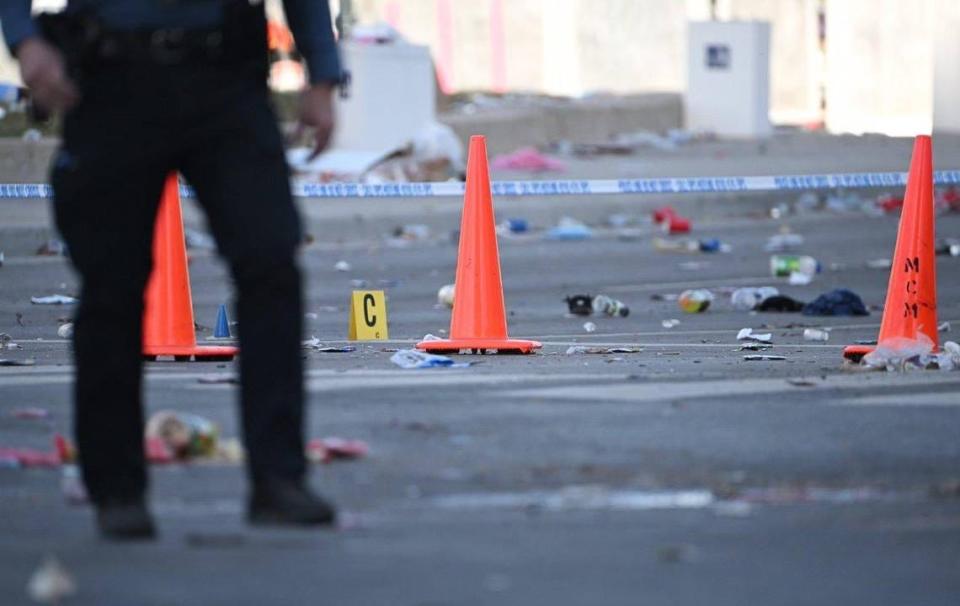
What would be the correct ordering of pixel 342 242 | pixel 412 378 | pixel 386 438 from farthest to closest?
1. pixel 342 242
2. pixel 412 378
3. pixel 386 438

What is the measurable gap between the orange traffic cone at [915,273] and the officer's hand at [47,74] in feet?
17.4

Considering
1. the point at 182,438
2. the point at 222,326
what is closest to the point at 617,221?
the point at 222,326

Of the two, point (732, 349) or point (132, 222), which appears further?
point (732, 349)

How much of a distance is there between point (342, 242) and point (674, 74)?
1708 centimetres

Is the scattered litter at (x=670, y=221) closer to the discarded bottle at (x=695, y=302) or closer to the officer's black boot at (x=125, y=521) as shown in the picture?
the discarded bottle at (x=695, y=302)

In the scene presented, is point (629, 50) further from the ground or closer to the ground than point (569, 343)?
further from the ground

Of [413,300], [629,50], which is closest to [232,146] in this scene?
[413,300]

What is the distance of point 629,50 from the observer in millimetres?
33781

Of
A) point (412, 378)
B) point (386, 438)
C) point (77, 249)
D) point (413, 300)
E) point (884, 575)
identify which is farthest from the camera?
point (413, 300)

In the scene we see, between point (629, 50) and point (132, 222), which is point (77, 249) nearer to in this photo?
point (132, 222)

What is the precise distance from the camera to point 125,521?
4.63 m

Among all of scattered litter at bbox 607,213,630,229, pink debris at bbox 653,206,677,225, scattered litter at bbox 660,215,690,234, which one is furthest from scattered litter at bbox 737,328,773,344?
scattered litter at bbox 607,213,630,229

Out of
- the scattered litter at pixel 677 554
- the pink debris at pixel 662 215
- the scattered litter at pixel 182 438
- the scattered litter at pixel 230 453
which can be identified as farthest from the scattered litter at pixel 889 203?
the scattered litter at pixel 677 554

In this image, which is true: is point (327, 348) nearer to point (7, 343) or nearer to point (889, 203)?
point (7, 343)
